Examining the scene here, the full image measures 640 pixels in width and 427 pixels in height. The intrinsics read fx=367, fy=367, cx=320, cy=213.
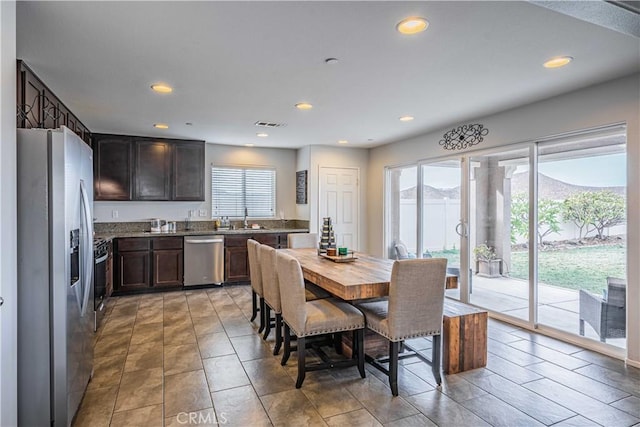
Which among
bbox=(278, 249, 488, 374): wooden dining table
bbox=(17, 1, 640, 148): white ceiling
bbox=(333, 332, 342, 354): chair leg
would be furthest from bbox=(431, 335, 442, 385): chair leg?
bbox=(17, 1, 640, 148): white ceiling

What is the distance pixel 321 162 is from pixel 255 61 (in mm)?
3792

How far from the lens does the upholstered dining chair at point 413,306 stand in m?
2.47

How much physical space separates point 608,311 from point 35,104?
17.2ft

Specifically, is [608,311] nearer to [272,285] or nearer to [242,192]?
[272,285]

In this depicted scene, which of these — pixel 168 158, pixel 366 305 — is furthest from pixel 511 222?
pixel 168 158

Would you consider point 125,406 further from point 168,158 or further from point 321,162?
point 321,162

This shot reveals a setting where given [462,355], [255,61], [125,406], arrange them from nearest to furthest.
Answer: [125,406]
[255,61]
[462,355]

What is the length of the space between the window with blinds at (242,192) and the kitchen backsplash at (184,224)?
0.51 ft

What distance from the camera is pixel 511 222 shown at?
423cm

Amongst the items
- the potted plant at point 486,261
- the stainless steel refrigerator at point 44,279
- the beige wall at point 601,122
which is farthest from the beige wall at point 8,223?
the potted plant at point 486,261

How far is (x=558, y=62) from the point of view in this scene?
2.72 metres

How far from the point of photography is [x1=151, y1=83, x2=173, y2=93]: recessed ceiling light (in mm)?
3230

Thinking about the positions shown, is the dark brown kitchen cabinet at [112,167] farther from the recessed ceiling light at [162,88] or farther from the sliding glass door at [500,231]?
the sliding glass door at [500,231]

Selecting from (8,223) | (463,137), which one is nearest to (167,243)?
(8,223)
